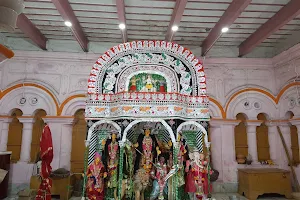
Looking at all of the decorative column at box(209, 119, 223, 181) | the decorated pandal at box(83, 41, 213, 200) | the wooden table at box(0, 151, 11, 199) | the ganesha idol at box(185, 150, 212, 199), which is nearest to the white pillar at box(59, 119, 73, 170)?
the wooden table at box(0, 151, 11, 199)

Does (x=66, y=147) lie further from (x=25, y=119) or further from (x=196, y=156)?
(x=196, y=156)

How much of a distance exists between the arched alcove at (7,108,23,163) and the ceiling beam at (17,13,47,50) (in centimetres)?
237

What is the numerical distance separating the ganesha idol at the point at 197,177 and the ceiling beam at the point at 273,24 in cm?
389

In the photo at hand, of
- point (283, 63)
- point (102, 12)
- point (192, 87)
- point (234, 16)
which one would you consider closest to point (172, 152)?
point (192, 87)

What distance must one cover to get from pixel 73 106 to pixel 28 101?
4.73 feet

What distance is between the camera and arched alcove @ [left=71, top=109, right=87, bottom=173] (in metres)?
7.77

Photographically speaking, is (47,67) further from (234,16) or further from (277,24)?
(277,24)

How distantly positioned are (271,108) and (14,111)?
340 inches

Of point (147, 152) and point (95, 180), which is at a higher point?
point (147, 152)

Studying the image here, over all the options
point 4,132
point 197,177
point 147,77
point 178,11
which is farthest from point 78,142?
point 178,11

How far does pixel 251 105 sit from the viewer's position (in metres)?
8.09

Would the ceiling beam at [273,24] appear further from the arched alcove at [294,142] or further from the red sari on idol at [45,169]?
the red sari on idol at [45,169]

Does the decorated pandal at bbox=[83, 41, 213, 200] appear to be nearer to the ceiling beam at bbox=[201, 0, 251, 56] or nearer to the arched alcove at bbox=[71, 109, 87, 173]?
the ceiling beam at bbox=[201, 0, 251, 56]

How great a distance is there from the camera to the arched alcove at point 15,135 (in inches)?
302
